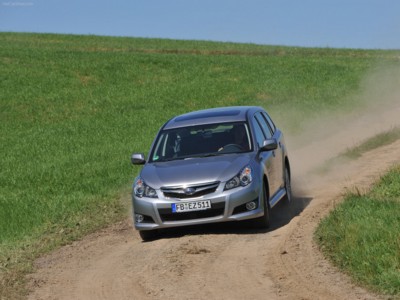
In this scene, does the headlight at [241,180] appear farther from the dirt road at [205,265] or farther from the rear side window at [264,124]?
the rear side window at [264,124]

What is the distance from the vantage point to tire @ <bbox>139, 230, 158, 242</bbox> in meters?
12.7

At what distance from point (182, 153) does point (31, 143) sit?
Result: 642 inches

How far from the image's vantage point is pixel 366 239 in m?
10.1

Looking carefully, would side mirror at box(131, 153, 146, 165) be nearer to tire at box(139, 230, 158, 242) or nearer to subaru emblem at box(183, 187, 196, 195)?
A: tire at box(139, 230, 158, 242)

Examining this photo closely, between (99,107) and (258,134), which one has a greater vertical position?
(258,134)

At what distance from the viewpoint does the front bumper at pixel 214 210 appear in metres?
12.1

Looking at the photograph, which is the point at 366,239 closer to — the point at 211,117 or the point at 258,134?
the point at 258,134

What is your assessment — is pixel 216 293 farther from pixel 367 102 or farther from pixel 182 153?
pixel 367 102

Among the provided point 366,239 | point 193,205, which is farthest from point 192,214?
point 366,239

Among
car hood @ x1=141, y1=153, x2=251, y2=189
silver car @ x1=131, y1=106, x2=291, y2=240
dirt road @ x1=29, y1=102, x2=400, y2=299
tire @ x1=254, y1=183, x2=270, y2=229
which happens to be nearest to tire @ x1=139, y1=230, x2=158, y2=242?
silver car @ x1=131, y1=106, x2=291, y2=240

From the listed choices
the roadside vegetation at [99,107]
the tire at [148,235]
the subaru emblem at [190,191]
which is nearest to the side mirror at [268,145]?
the subaru emblem at [190,191]

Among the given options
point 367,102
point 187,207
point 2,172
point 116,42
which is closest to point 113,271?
point 187,207

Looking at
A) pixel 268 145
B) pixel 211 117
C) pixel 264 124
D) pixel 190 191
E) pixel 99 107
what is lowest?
pixel 99 107

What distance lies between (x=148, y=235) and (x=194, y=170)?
1.14m
